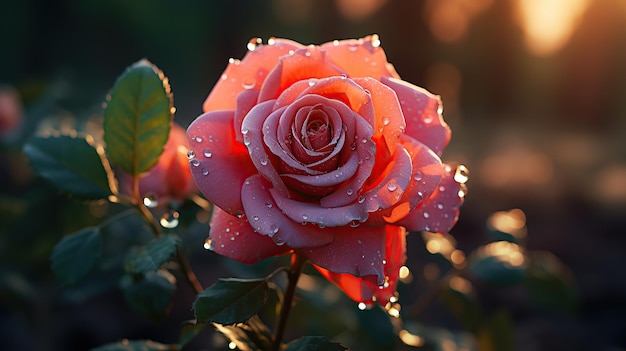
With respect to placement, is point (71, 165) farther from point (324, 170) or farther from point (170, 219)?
point (324, 170)

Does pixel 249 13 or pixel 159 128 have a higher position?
pixel 249 13

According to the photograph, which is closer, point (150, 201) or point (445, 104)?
point (150, 201)

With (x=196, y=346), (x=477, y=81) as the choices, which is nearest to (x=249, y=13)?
(x=477, y=81)

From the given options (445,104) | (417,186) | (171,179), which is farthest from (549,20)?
(417,186)

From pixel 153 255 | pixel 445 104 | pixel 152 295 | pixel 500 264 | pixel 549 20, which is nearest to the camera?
pixel 153 255

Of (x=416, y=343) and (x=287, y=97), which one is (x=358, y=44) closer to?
(x=287, y=97)

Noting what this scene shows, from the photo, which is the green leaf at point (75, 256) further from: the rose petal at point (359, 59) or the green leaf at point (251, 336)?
the rose petal at point (359, 59)
